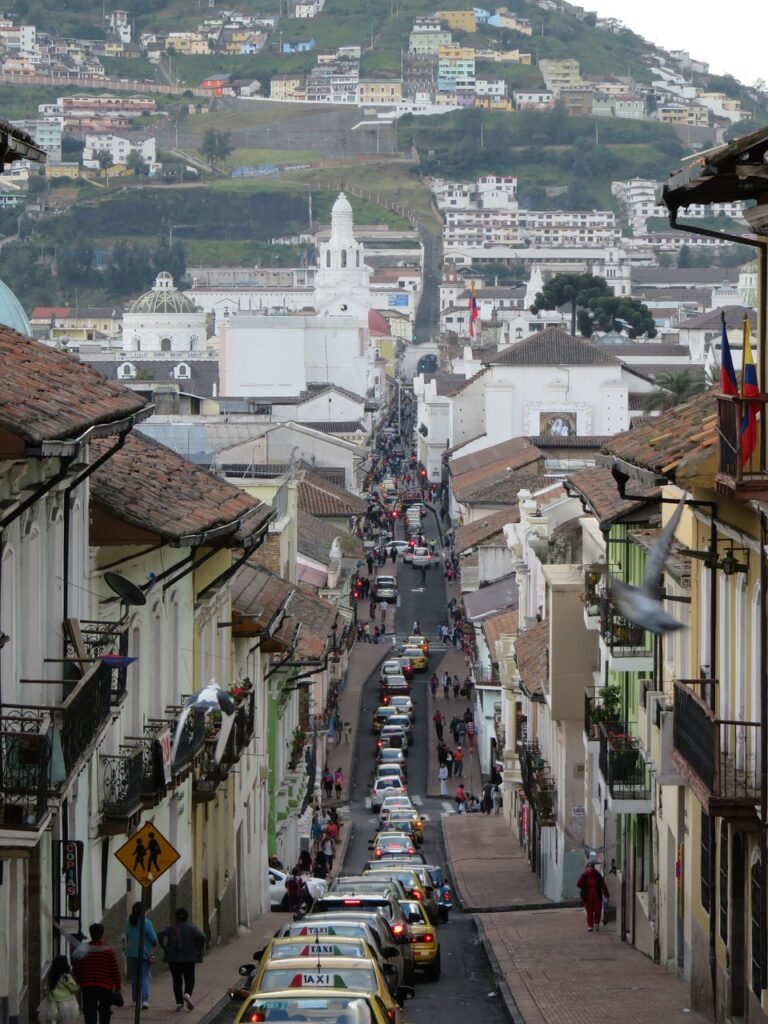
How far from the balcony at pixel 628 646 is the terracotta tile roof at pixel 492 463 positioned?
2173 inches

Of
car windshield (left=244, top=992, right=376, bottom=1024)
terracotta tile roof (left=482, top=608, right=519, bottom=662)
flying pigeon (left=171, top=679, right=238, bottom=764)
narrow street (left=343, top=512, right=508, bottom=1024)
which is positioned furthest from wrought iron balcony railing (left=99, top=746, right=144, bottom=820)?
terracotta tile roof (left=482, top=608, right=519, bottom=662)

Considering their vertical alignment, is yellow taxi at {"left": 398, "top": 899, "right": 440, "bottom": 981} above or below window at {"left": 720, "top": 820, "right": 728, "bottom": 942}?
below

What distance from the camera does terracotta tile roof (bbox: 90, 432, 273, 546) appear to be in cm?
2083

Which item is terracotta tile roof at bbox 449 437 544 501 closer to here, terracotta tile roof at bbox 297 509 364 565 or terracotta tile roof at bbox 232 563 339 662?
terracotta tile roof at bbox 297 509 364 565

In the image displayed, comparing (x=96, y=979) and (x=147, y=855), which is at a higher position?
(x=147, y=855)

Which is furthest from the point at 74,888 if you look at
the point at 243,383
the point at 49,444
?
the point at 243,383

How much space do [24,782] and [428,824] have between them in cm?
3698

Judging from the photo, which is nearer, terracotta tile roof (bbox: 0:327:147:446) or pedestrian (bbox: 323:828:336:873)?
terracotta tile roof (bbox: 0:327:147:446)

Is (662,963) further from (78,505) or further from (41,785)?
(41,785)

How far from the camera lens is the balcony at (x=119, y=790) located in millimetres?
20297

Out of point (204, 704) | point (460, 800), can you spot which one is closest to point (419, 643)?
point (460, 800)

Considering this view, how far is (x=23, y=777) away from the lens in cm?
1490

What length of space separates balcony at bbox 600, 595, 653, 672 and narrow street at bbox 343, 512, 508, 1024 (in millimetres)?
4002

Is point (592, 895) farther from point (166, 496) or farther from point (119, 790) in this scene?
point (119, 790)
